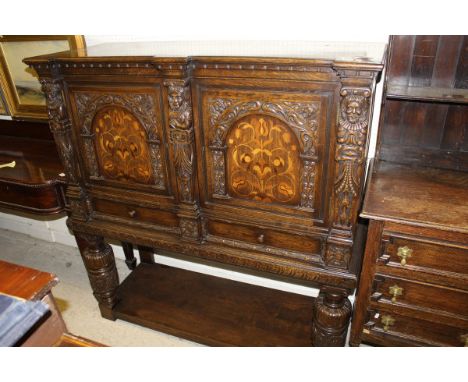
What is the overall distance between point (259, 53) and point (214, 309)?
1584 mm

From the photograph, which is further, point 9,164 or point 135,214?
point 9,164

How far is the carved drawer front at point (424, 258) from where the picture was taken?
1433mm

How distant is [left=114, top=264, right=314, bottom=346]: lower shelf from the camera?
2.12 m

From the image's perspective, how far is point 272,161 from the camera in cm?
147

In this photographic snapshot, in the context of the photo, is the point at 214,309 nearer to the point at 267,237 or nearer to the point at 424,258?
the point at 267,237

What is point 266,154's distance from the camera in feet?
4.82

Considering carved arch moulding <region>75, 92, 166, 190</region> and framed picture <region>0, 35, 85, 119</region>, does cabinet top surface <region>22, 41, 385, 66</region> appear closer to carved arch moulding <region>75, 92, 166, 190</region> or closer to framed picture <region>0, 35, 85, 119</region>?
carved arch moulding <region>75, 92, 166, 190</region>

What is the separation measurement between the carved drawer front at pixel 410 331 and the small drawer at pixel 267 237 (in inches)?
19.0

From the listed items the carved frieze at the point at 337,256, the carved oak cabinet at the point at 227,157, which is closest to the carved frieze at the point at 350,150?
the carved oak cabinet at the point at 227,157

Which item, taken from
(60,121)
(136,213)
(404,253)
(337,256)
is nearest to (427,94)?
(404,253)

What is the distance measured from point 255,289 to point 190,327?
20.3 inches

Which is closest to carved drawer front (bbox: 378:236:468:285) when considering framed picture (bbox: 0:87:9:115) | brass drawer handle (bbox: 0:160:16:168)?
brass drawer handle (bbox: 0:160:16:168)

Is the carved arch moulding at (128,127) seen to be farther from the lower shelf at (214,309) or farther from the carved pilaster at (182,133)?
the lower shelf at (214,309)

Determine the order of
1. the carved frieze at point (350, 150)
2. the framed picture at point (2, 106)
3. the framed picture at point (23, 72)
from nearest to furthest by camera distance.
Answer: the carved frieze at point (350, 150), the framed picture at point (23, 72), the framed picture at point (2, 106)
